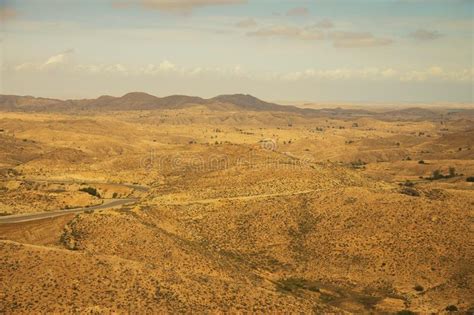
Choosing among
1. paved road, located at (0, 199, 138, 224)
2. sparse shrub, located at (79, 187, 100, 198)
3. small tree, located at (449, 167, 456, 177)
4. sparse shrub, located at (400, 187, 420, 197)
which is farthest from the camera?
small tree, located at (449, 167, 456, 177)

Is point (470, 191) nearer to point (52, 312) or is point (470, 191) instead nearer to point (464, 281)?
point (464, 281)

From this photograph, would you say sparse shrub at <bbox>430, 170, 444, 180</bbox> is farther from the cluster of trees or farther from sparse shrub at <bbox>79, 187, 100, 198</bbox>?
sparse shrub at <bbox>79, 187, 100, 198</bbox>

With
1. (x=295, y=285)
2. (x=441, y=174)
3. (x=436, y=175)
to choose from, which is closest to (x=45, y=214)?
(x=295, y=285)

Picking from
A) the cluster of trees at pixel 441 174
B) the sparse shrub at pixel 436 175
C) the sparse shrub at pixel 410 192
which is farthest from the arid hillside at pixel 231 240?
the sparse shrub at pixel 436 175

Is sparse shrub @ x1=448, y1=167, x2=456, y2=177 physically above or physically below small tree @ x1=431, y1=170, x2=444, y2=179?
above

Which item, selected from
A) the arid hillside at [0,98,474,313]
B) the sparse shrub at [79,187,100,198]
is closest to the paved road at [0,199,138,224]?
the arid hillside at [0,98,474,313]

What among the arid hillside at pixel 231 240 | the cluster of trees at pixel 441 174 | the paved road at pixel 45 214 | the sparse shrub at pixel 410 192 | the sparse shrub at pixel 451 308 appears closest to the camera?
the arid hillside at pixel 231 240

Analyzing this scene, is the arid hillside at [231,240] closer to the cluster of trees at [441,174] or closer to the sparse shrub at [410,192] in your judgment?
the sparse shrub at [410,192]

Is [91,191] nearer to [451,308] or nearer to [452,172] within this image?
[451,308]

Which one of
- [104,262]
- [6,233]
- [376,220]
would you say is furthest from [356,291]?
[6,233]

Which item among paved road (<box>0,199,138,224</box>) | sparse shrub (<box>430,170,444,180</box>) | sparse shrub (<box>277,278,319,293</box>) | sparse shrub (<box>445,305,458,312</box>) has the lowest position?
sparse shrub (<box>445,305,458,312</box>)

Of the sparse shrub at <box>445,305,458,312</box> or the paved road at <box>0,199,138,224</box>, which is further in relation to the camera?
the paved road at <box>0,199,138,224</box>

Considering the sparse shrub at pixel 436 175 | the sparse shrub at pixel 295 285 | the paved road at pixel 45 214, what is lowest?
the sparse shrub at pixel 295 285

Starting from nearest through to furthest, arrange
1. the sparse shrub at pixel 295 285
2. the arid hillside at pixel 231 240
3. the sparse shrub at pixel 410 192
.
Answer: the arid hillside at pixel 231 240
the sparse shrub at pixel 295 285
the sparse shrub at pixel 410 192
